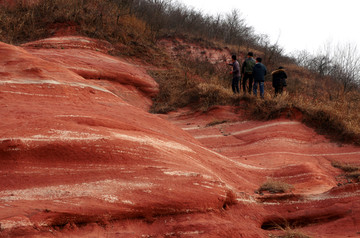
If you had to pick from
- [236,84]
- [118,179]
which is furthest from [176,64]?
[118,179]

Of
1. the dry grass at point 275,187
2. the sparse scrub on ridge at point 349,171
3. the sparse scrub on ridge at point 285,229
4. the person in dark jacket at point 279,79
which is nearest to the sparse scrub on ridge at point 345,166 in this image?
the sparse scrub on ridge at point 349,171

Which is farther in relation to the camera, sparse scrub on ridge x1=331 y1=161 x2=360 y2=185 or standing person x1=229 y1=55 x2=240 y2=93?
standing person x1=229 y1=55 x2=240 y2=93

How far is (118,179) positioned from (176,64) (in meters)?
14.5

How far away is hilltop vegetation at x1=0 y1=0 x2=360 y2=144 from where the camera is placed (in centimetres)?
957

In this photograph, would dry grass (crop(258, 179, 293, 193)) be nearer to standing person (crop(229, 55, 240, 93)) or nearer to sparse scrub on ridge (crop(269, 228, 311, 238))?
sparse scrub on ridge (crop(269, 228, 311, 238))

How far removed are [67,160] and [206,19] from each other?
2693cm

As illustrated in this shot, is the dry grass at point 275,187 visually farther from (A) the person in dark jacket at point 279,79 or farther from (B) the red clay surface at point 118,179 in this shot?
(A) the person in dark jacket at point 279,79

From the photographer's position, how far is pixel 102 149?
12.9 ft

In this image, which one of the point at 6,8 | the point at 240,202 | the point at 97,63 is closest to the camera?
the point at 240,202

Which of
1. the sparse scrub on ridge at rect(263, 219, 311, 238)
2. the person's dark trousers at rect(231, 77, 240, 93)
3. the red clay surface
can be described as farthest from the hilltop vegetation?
the sparse scrub on ridge at rect(263, 219, 311, 238)

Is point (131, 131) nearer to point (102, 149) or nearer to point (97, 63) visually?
point (102, 149)

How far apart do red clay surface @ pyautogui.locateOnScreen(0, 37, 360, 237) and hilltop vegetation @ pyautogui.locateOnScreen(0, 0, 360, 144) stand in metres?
2.90

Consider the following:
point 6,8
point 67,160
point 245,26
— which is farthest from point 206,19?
point 67,160

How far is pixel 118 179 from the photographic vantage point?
11.8ft
